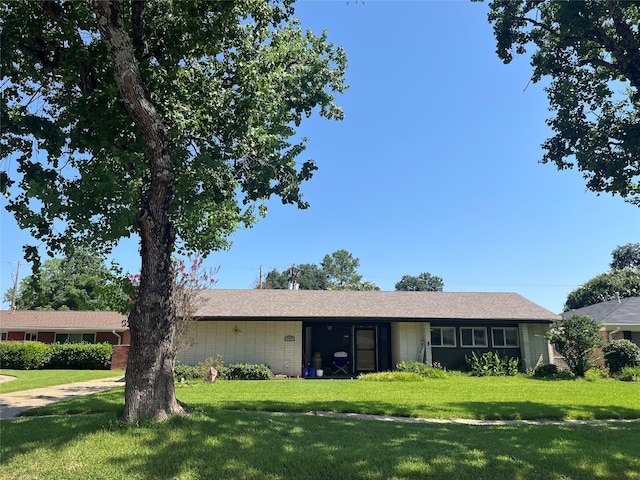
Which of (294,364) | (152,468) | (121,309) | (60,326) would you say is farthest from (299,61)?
(60,326)

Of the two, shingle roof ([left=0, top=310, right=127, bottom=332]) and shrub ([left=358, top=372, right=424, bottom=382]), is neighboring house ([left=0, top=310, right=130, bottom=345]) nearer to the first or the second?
shingle roof ([left=0, top=310, right=127, bottom=332])

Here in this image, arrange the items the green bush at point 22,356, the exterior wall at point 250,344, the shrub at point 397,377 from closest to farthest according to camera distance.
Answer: the shrub at point 397,377 < the exterior wall at point 250,344 < the green bush at point 22,356

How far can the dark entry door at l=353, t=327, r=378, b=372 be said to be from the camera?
21078 millimetres

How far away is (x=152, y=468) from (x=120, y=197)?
4271mm

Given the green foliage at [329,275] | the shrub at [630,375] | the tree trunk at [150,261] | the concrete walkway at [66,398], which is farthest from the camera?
the green foliage at [329,275]

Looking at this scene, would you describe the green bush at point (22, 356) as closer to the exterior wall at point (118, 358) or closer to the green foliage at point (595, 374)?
the exterior wall at point (118, 358)

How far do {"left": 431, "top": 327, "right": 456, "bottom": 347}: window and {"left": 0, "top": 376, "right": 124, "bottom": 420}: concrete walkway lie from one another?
44.7 feet

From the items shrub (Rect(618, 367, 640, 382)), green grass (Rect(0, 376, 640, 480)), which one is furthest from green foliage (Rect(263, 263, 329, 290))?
green grass (Rect(0, 376, 640, 480))

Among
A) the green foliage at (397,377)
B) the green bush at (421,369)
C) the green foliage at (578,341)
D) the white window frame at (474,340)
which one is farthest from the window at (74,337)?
the green foliage at (578,341)

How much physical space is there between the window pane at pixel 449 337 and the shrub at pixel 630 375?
21.3 ft

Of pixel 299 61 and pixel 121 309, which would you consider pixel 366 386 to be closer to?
pixel 121 309

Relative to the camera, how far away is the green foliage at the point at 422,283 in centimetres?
7775

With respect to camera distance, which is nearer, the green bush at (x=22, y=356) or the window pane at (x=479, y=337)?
the window pane at (x=479, y=337)

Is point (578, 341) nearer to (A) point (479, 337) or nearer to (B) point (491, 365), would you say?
(B) point (491, 365)
